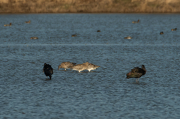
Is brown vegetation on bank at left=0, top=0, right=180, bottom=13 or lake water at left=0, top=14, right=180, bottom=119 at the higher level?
brown vegetation on bank at left=0, top=0, right=180, bottom=13

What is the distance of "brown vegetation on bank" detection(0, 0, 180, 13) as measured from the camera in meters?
81.1

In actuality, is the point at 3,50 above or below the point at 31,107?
above

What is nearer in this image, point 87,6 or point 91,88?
point 91,88

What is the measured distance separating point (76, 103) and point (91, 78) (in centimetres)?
587

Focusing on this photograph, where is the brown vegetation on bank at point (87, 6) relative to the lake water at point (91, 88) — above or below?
above

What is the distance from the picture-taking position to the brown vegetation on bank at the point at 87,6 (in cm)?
8112

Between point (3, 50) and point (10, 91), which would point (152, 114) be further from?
point (3, 50)

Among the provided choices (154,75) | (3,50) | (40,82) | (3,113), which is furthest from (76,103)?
(3,50)

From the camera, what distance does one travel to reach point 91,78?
21.4m

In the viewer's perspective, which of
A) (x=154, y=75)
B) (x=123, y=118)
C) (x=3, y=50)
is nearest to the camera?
(x=123, y=118)

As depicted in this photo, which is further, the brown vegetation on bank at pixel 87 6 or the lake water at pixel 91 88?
the brown vegetation on bank at pixel 87 6

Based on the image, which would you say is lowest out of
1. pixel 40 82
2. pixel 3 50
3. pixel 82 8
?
pixel 40 82

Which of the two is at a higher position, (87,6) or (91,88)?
(87,6)

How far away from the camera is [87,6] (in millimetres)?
85125
